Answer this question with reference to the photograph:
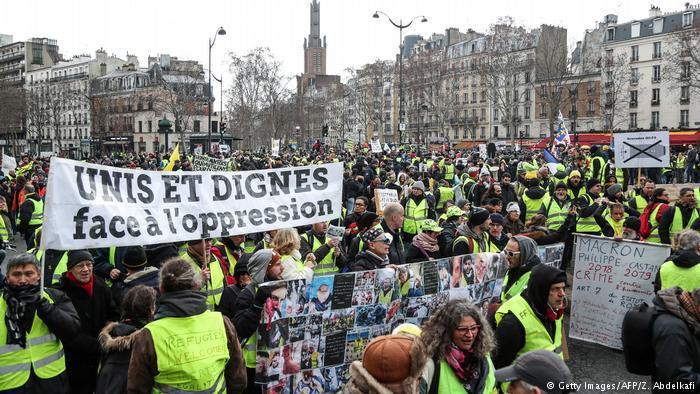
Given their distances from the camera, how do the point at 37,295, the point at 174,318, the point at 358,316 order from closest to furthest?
the point at 174,318
the point at 37,295
the point at 358,316

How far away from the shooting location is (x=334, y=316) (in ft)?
15.6

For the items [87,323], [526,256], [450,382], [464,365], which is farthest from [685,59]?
[87,323]

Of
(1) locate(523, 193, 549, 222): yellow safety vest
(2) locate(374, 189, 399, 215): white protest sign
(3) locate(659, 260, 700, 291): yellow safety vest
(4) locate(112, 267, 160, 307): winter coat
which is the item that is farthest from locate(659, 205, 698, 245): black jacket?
(4) locate(112, 267, 160, 307): winter coat

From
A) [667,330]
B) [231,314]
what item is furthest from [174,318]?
[667,330]

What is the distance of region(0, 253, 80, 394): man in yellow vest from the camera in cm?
397

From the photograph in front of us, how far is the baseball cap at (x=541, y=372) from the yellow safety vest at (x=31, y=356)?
9.77ft

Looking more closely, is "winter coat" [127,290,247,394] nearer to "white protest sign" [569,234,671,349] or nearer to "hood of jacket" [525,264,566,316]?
"hood of jacket" [525,264,566,316]

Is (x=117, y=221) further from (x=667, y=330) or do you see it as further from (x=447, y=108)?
(x=447, y=108)

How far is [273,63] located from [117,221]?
217 ft

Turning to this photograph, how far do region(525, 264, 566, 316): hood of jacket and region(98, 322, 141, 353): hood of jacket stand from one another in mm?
2359

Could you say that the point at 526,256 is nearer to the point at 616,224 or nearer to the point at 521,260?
the point at 521,260

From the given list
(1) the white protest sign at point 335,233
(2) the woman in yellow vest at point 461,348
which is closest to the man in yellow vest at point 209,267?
(1) the white protest sign at point 335,233

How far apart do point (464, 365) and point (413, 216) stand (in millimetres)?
6816

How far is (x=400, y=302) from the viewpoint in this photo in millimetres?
5141
